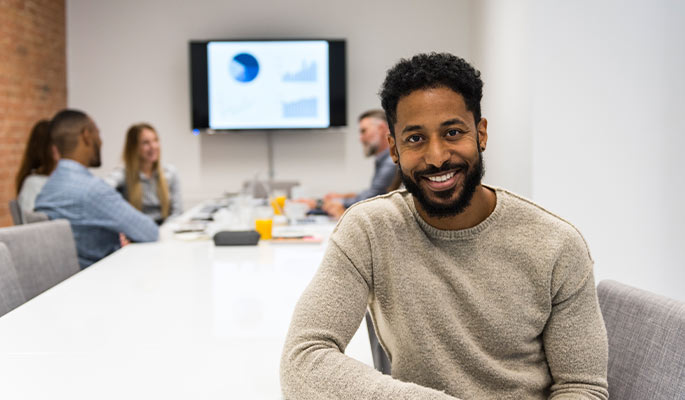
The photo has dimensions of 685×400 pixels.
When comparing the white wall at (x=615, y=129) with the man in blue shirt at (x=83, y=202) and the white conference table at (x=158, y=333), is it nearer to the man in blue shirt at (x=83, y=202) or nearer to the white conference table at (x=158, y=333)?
the white conference table at (x=158, y=333)

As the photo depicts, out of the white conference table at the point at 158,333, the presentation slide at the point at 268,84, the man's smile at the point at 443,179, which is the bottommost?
the white conference table at the point at 158,333

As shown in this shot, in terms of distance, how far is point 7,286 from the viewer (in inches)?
72.3

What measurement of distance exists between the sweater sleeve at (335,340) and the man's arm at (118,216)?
6.13 ft

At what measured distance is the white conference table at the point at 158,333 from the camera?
115cm

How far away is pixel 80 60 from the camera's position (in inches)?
239

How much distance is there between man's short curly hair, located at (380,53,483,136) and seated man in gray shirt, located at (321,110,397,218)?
252 centimetres

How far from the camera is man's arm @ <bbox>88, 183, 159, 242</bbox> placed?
2.84 m

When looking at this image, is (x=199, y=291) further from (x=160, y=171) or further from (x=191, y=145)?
(x=191, y=145)

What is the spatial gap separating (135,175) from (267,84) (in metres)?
1.95

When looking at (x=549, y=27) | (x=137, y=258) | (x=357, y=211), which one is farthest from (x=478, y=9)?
(x=357, y=211)

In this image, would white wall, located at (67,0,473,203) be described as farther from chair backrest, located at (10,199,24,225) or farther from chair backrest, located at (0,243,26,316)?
chair backrest, located at (0,243,26,316)

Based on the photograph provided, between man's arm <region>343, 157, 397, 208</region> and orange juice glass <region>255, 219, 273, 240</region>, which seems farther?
man's arm <region>343, 157, 397, 208</region>

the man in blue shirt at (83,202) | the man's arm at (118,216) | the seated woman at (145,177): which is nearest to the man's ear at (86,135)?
the man in blue shirt at (83,202)

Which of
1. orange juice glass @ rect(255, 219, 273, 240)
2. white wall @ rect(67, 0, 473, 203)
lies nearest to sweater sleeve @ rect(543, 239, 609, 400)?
Answer: orange juice glass @ rect(255, 219, 273, 240)
